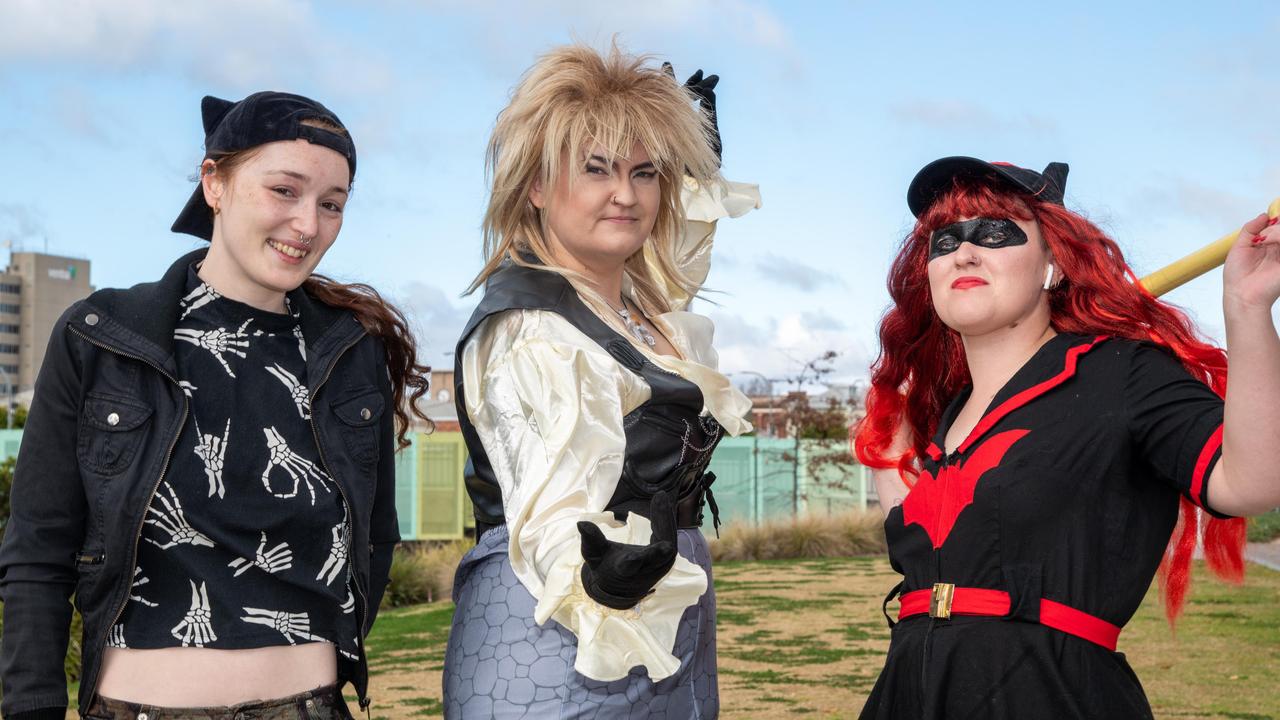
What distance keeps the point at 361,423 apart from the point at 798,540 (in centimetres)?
1417

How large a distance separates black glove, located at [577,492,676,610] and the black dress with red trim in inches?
24.3

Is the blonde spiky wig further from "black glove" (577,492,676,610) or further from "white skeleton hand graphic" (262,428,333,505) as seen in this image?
"black glove" (577,492,676,610)

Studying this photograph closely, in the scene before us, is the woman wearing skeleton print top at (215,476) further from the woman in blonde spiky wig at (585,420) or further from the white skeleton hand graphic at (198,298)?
the woman in blonde spiky wig at (585,420)

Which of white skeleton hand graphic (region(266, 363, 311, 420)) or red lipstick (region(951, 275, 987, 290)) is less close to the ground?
red lipstick (region(951, 275, 987, 290))

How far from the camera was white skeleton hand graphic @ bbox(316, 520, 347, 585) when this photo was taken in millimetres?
2568

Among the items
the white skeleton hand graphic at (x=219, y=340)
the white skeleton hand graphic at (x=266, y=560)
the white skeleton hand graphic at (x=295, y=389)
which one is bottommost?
the white skeleton hand graphic at (x=266, y=560)

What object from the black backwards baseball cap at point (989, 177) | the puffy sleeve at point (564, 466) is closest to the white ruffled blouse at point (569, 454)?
the puffy sleeve at point (564, 466)

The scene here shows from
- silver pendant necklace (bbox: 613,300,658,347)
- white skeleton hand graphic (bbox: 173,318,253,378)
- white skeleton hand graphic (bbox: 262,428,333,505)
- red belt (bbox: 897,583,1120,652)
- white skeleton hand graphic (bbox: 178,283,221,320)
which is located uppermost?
white skeleton hand graphic (bbox: 178,283,221,320)

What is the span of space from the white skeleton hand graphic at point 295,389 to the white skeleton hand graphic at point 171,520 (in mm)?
311

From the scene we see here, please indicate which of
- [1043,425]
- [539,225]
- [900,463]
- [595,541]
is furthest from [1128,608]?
[539,225]

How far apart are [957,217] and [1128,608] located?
0.89m

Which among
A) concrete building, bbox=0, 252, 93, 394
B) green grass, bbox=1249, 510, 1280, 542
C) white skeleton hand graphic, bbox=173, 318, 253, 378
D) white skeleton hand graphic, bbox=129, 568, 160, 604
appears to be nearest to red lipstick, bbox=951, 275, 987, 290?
white skeleton hand graphic, bbox=173, 318, 253, 378

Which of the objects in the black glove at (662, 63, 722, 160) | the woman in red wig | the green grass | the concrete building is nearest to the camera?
the woman in red wig

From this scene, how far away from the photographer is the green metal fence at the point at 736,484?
1753cm
